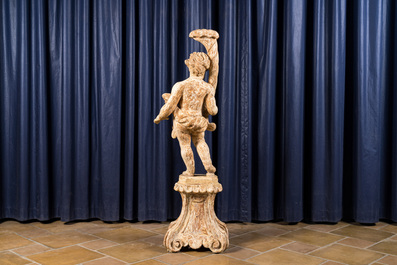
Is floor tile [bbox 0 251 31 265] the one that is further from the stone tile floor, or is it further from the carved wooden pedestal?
the carved wooden pedestal

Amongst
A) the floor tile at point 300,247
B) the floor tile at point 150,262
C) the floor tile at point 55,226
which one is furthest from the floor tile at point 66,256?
the floor tile at point 300,247

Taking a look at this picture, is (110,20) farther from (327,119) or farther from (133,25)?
(327,119)

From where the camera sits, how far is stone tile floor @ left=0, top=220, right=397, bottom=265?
283cm

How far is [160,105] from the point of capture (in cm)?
385

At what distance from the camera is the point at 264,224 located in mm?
3842

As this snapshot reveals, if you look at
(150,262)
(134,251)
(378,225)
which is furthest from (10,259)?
(378,225)

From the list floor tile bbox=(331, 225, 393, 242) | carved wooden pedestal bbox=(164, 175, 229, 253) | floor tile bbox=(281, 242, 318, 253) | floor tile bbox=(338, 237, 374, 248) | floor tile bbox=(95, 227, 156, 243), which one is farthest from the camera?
floor tile bbox=(331, 225, 393, 242)

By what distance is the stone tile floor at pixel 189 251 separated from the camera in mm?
2828

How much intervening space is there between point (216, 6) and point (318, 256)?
222cm

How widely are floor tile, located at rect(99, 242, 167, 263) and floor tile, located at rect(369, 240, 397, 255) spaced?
144cm

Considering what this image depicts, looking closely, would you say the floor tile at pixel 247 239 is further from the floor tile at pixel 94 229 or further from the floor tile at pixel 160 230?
the floor tile at pixel 94 229

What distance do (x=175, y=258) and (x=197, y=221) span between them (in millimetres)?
282

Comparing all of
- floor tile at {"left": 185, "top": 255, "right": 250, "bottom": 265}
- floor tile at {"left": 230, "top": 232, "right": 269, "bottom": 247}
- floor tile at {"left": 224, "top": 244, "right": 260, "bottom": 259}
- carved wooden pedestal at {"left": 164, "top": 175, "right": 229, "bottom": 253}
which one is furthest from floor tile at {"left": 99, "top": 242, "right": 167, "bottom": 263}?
floor tile at {"left": 230, "top": 232, "right": 269, "bottom": 247}

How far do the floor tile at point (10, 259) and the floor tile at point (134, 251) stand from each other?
484 millimetres
